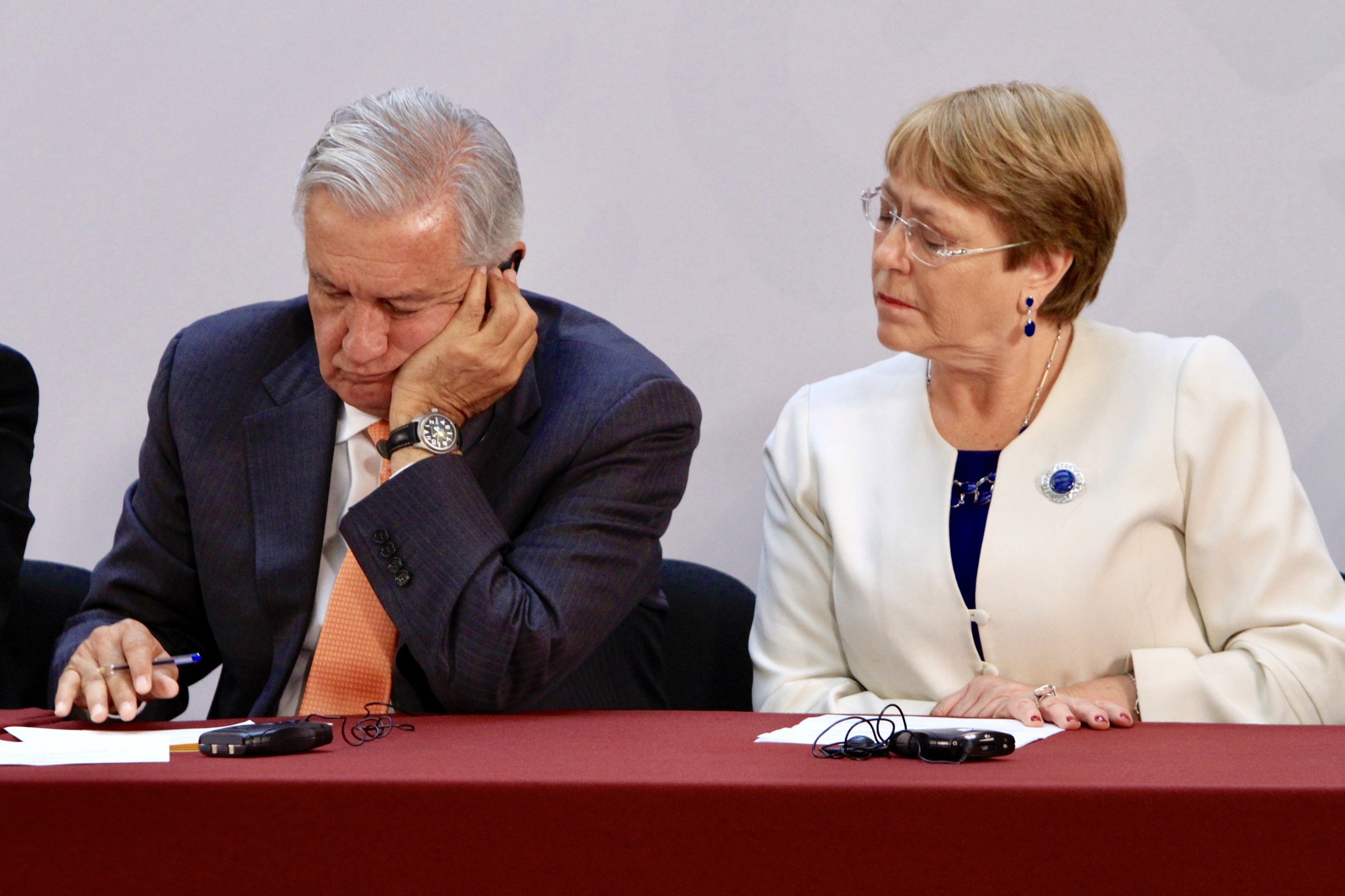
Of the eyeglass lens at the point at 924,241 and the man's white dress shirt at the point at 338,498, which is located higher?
the eyeglass lens at the point at 924,241

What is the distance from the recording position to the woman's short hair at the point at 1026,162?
2.14 metres

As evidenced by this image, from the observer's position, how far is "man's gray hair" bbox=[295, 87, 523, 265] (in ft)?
6.32

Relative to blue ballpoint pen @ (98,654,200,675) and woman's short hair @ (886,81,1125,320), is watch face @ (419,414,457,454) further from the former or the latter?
woman's short hair @ (886,81,1125,320)

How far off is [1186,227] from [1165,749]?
5.53ft

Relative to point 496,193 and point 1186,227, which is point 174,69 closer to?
point 496,193

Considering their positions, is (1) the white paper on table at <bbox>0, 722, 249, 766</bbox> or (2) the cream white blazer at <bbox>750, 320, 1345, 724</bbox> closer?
(1) the white paper on table at <bbox>0, 722, 249, 766</bbox>

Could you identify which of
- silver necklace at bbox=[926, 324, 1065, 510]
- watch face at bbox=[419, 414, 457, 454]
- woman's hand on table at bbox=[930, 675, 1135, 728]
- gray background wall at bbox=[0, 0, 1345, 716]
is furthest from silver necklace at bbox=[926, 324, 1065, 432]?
watch face at bbox=[419, 414, 457, 454]

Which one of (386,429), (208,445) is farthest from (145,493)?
(386,429)

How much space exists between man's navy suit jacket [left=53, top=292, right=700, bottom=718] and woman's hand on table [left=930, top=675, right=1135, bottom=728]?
503 mm

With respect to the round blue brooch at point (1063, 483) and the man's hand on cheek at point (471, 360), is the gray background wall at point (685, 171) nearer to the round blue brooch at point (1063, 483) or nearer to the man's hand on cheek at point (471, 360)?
the round blue brooch at point (1063, 483)

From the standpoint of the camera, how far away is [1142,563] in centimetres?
214

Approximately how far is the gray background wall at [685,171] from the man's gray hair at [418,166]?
0.88 meters

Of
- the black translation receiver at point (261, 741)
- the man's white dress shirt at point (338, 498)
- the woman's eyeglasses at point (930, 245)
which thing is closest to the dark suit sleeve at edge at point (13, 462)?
the man's white dress shirt at point (338, 498)

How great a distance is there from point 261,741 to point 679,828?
0.46 meters
